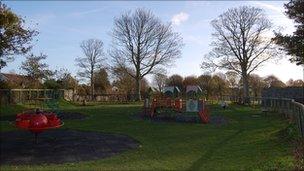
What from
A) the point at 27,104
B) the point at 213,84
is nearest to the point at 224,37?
the point at 213,84

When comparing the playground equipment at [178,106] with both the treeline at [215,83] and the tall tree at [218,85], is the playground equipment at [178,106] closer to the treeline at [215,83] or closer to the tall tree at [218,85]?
the treeline at [215,83]

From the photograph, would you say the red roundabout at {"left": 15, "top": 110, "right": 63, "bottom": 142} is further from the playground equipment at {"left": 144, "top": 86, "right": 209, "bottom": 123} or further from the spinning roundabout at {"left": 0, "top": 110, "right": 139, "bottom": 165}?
the playground equipment at {"left": 144, "top": 86, "right": 209, "bottom": 123}

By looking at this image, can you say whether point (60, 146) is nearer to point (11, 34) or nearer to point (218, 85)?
point (11, 34)

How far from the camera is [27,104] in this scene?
120ft

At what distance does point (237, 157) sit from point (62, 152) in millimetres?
5534

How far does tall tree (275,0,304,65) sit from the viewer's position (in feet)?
113

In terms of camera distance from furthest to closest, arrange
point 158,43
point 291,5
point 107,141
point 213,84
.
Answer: point 213,84, point 158,43, point 291,5, point 107,141

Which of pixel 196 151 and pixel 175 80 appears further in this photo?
pixel 175 80

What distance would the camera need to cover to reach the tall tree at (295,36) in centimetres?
3450

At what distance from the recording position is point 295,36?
35156 mm

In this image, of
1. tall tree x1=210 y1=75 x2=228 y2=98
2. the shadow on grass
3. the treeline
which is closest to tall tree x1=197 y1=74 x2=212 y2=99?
the treeline

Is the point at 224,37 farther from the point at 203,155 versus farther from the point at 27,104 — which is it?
the point at 203,155

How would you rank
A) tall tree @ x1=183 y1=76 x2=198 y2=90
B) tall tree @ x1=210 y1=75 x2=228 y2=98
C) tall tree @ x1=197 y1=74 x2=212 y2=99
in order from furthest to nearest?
tall tree @ x1=183 y1=76 x2=198 y2=90, tall tree @ x1=197 y1=74 x2=212 y2=99, tall tree @ x1=210 y1=75 x2=228 y2=98

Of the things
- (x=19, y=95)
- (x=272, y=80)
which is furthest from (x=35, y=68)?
(x=272, y=80)
